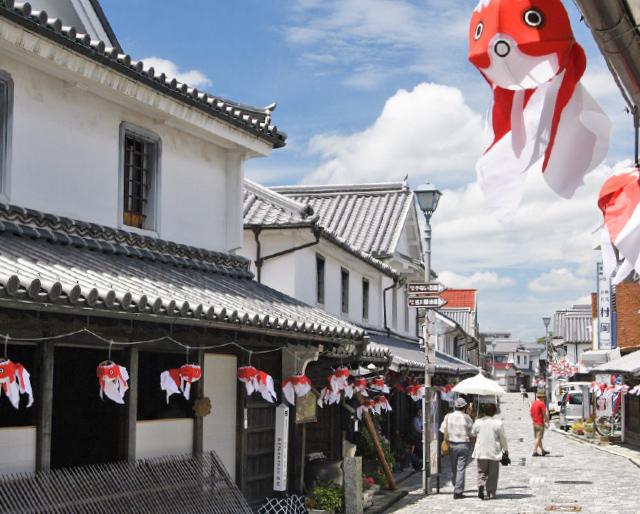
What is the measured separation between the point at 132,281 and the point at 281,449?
190 inches

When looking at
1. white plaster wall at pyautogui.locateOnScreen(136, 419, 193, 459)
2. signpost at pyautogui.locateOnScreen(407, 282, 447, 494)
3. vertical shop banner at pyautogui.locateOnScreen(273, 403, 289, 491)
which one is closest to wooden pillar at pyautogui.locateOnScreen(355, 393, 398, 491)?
signpost at pyautogui.locateOnScreen(407, 282, 447, 494)

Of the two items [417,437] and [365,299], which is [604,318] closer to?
[365,299]

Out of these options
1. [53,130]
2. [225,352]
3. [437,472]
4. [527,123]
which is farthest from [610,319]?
[527,123]

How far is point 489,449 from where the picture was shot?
1748cm

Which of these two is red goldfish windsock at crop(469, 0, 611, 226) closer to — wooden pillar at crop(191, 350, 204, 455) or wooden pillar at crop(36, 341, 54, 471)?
wooden pillar at crop(36, 341, 54, 471)

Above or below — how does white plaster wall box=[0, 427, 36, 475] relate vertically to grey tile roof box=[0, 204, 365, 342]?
below

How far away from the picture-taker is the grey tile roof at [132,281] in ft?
26.4

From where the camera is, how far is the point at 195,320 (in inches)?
377

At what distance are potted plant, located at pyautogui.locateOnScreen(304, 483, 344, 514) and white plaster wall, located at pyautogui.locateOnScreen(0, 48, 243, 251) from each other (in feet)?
15.1

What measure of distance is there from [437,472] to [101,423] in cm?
922

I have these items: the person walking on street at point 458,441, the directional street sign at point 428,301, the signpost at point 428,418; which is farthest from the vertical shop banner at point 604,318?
the directional street sign at point 428,301

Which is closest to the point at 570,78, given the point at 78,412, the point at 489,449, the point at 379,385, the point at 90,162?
the point at 90,162

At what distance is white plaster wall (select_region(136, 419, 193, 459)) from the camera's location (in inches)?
440

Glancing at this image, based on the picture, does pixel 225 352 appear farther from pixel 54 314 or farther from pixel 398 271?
pixel 398 271
